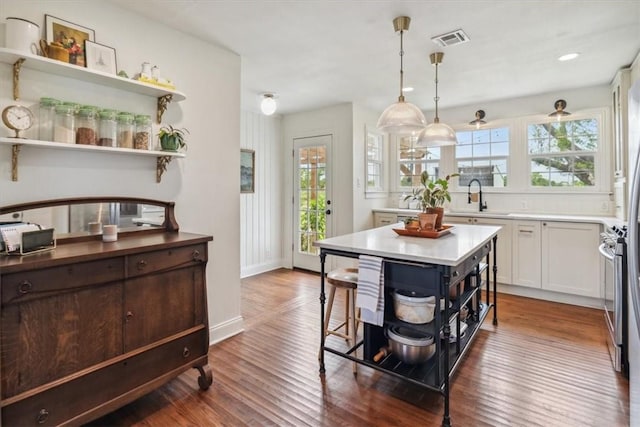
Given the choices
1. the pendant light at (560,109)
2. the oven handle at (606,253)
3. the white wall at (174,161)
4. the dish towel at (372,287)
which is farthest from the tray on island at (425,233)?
the pendant light at (560,109)

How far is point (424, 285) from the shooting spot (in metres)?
1.85

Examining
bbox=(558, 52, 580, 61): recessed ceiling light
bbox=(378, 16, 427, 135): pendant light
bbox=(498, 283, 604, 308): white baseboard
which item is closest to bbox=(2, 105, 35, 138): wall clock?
bbox=(378, 16, 427, 135): pendant light

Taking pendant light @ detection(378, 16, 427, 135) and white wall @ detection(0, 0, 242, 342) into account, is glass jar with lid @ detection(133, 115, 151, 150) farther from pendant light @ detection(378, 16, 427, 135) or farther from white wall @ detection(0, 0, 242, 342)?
pendant light @ detection(378, 16, 427, 135)

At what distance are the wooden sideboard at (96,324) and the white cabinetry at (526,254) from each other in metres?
3.55

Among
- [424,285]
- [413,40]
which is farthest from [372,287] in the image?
[413,40]

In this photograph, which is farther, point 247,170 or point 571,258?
point 247,170

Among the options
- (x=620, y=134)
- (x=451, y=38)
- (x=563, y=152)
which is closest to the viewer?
(x=451, y=38)

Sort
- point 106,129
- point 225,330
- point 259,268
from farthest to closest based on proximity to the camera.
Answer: point 259,268 → point 225,330 → point 106,129

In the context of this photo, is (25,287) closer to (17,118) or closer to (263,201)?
(17,118)

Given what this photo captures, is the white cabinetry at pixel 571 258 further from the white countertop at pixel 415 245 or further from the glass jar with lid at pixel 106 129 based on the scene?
the glass jar with lid at pixel 106 129

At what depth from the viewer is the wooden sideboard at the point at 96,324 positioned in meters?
1.43

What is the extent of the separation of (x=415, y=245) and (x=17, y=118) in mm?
2334

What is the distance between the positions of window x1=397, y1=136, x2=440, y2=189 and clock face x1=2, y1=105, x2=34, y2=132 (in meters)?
4.69

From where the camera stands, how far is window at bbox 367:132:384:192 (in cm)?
510
